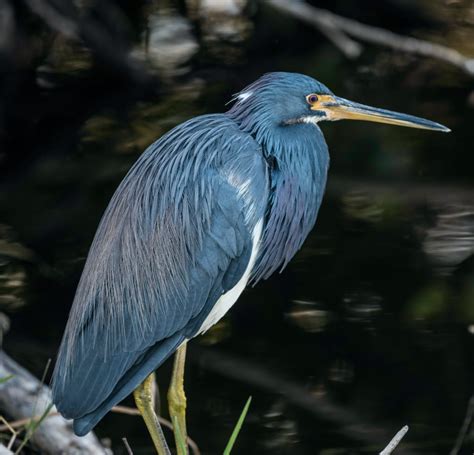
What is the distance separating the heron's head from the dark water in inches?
58.4

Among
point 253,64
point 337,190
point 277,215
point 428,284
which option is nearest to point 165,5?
point 253,64

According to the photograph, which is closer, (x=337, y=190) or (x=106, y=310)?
(x=106, y=310)

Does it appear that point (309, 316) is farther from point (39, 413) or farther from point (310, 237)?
point (39, 413)

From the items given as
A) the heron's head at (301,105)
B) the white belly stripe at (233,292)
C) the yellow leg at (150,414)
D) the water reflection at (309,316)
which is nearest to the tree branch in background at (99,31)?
the water reflection at (309,316)

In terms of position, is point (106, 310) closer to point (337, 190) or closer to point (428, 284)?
point (428, 284)

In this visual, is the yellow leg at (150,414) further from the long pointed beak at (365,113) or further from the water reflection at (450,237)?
the water reflection at (450,237)

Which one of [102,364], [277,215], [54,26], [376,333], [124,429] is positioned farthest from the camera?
[54,26]

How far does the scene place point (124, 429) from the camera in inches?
175

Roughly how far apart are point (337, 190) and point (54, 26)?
4.83 ft

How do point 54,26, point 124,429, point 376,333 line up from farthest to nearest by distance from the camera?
point 54,26 → point 376,333 → point 124,429

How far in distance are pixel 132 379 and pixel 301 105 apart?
862mm

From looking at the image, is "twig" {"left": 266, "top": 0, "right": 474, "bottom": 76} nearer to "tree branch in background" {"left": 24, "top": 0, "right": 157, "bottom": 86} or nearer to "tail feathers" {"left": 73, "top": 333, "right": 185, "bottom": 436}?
"tree branch in background" {"left": 24, "top": 0, "right": 157, "bottom": 86}

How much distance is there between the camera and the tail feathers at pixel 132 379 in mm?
2971

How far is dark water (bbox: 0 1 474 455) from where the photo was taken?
4.46 meters
